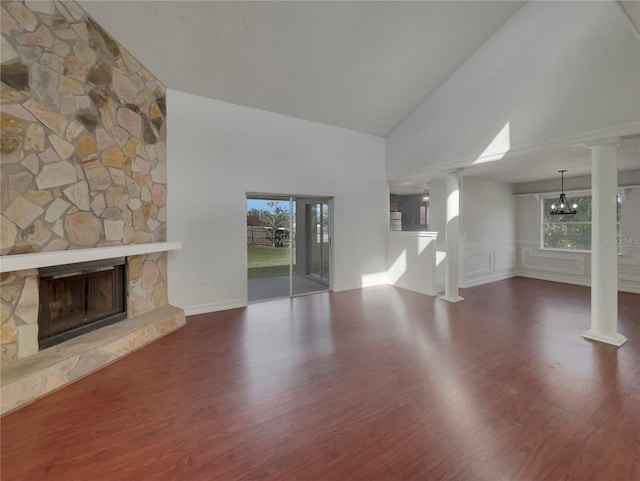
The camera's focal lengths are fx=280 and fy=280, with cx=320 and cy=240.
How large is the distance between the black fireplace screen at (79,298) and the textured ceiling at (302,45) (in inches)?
106

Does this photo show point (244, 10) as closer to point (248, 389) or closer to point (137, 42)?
point (137, 42)

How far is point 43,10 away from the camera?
2.66 metres

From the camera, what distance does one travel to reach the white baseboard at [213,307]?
4.42 m

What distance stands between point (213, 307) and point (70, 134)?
9.51 feet

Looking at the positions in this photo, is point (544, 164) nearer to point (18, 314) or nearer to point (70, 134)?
point (70, 134)

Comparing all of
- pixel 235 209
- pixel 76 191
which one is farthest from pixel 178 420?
pixel 235 209

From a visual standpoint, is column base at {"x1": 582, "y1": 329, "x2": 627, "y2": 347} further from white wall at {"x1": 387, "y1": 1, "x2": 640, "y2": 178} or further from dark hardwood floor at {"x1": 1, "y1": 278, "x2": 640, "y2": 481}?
white wall at {"x1": 387, "y1": 1, "x2": 640, "y2": 178}

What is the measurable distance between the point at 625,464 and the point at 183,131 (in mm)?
5564

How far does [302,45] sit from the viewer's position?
384 centimetres

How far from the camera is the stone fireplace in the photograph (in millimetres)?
2441

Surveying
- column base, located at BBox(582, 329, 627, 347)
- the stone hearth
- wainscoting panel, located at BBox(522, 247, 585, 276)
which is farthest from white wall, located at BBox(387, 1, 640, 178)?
the stone hearth

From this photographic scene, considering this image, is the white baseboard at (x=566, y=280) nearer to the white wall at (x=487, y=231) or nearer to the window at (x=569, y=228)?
the white wall at (x=487, y=231)

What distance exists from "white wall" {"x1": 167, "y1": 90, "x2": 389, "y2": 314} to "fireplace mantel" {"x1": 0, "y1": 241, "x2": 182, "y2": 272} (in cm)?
91

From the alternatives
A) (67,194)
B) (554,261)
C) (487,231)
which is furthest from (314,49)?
(554,261)
